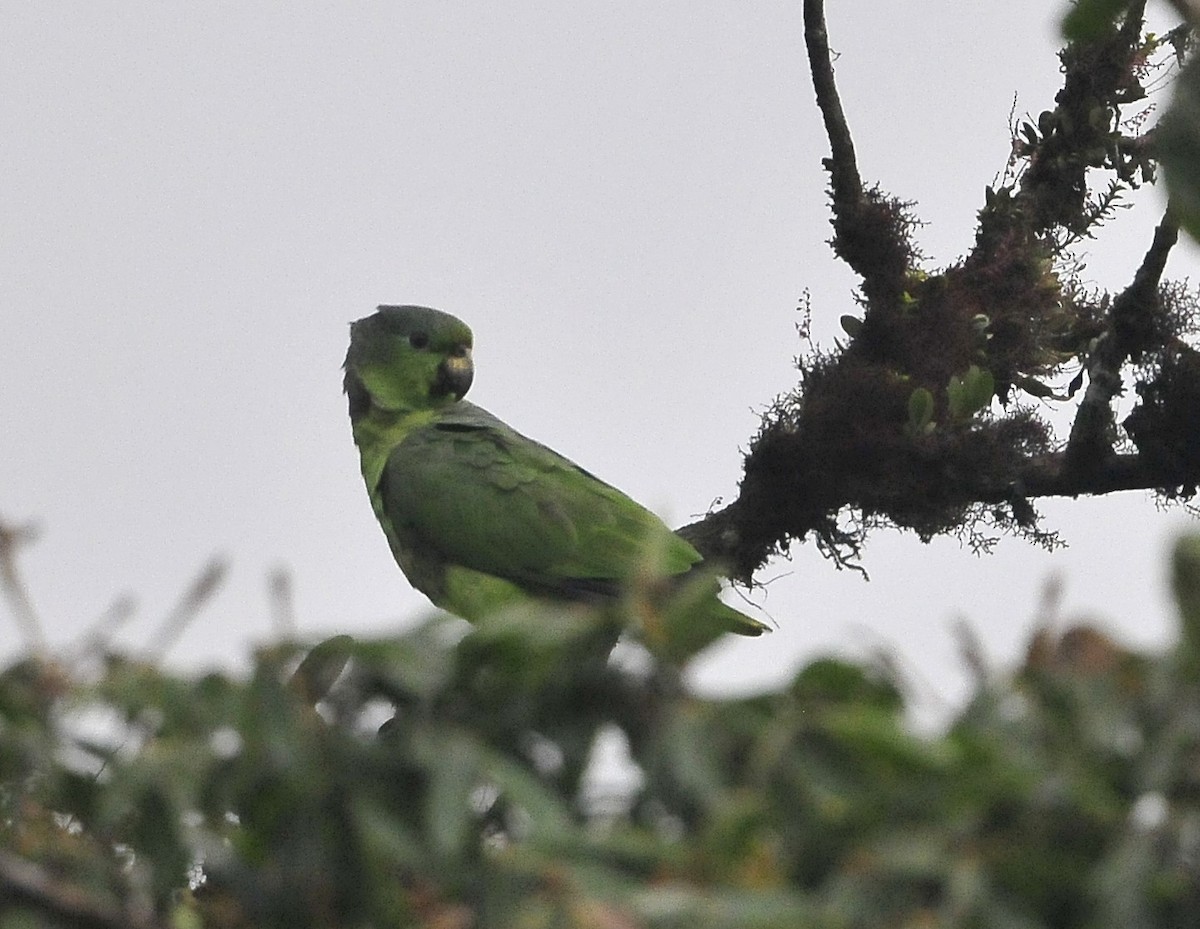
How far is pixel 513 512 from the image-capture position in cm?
526

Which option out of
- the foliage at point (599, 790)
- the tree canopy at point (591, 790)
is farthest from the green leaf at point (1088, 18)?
the foliage at point (599, 790)

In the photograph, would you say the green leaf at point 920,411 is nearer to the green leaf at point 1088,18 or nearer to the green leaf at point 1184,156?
the green leaf at point 1088,18

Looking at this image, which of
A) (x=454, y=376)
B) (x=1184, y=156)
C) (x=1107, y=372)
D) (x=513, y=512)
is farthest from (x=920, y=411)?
(x=1184, y=156)

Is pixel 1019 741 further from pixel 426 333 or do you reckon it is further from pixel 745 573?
pixel 426 333

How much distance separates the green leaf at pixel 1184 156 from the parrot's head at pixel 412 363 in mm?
4294

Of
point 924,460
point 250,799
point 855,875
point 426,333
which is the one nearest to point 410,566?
point 426,333

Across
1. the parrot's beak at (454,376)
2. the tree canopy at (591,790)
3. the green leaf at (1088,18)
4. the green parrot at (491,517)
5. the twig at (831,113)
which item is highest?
the twig at (831,113)

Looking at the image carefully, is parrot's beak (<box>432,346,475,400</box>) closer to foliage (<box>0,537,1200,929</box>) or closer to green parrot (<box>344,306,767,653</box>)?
green parrot (<box>344,306,767,653</box>)

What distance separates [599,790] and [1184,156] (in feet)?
2.80

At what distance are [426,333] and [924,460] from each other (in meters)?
2.05

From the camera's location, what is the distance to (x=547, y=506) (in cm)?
526

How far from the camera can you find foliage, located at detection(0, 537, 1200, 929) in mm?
1353

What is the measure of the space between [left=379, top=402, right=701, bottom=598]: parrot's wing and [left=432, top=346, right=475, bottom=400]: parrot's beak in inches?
15.0

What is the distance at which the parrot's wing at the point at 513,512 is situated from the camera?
5176 millimetres
